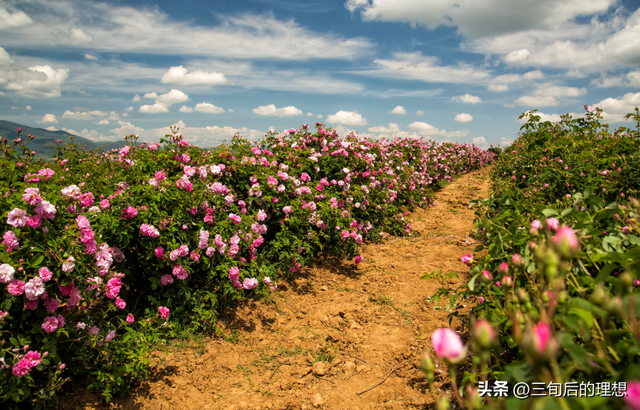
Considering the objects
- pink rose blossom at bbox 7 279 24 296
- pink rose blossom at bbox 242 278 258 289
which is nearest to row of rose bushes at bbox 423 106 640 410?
pink rose blossom at bbox 242 278 258 289

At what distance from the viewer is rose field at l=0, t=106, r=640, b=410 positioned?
3.28ft

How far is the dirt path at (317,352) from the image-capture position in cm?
239

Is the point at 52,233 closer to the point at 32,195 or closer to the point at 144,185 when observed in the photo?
the point at 32,195

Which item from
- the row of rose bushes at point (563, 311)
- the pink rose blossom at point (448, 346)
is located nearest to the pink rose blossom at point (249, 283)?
the row of rose bushes at point (563, 311)

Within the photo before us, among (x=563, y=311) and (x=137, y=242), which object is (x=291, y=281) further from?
(x=563, y=311)

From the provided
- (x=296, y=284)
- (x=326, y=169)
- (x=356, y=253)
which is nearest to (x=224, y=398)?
(x=296, y=284)

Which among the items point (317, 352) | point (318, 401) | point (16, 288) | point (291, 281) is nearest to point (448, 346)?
point (318, 401)

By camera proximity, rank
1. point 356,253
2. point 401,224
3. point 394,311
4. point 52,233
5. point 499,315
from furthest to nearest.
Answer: point 401,224 < point 356,253 < point 394,311 < point 52,233 < point 499,315

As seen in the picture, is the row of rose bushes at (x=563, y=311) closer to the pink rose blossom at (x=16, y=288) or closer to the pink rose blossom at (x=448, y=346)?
the pink rose blossom at (x=448, y=346)

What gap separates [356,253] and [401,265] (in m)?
0.70

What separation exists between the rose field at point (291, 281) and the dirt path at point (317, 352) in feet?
0.07

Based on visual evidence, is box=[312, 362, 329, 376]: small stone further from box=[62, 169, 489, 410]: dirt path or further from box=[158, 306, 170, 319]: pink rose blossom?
box=[158, 306, 170, 319]: pink rose blossom

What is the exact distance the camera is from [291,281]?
162 inches

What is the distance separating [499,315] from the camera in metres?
1.52
